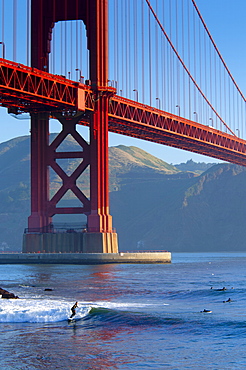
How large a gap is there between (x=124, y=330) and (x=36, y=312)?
4.08m

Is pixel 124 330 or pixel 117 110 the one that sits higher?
pixel 117 110

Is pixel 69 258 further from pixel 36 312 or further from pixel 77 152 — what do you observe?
pixel 36 312

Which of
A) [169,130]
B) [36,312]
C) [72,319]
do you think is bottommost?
[72,319]

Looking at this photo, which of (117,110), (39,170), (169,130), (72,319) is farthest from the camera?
(169,130)

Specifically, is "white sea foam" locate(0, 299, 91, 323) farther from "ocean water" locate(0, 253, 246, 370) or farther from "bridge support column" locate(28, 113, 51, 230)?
"bridge support column" locate(28, 113, 51, 230)

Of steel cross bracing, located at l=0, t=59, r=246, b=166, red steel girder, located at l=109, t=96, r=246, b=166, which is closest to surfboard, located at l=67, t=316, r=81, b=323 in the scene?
steel cross bracing, located at l=0, t=59, r=246, b=166

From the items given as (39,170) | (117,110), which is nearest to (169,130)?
(117,110)

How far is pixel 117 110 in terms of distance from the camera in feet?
249

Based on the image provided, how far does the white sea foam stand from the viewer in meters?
26.2

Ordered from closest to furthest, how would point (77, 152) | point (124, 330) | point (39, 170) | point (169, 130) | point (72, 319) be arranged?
point (124, 330) < point (72, 319) < point (77, 152) < point (39, 170) < point (169, 130)

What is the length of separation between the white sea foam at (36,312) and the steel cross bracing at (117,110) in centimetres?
3247

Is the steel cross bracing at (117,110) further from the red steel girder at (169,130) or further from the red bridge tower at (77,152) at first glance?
the red bridge tower at (77,152)

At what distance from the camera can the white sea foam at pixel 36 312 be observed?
1030 inches

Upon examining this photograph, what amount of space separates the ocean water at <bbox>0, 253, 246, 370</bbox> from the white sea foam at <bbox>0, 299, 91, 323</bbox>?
0.11 ft
